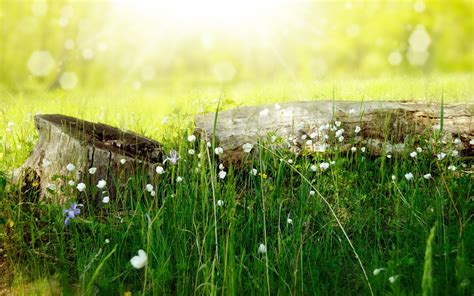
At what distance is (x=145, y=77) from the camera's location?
32.3ft

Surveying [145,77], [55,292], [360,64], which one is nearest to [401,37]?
[360,64]

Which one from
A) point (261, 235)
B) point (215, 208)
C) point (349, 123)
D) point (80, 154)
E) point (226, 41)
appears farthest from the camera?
point (226, 41)

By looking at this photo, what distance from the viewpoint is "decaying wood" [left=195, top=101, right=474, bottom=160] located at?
3339mm

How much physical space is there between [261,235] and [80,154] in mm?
1091

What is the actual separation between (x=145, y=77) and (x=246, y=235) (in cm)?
778

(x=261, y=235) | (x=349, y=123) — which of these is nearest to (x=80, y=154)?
(x=261, y=235)

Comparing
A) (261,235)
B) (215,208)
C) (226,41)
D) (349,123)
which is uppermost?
(226,41)

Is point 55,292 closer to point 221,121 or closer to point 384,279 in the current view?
point 384,279

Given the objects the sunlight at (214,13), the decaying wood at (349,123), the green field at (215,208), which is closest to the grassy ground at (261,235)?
the green field at (215,208)

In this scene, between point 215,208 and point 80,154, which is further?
point 80,154

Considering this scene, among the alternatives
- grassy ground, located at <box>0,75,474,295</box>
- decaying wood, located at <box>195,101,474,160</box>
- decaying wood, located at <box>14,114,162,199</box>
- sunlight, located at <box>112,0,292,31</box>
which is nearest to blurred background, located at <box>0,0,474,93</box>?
sunlight, located at <box>112,0,292,31</box>

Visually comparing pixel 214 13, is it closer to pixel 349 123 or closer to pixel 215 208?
pixel 349 123

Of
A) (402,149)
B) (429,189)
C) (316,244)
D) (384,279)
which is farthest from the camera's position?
(402,149)

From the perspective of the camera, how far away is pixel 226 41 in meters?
11.4
